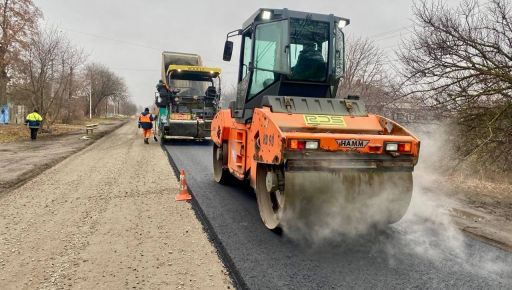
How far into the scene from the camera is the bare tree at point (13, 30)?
21219mm

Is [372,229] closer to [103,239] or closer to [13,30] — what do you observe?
[103,239]

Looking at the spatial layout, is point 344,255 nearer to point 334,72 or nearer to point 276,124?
point 276,124

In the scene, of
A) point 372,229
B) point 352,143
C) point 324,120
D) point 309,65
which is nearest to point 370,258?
point 372,229

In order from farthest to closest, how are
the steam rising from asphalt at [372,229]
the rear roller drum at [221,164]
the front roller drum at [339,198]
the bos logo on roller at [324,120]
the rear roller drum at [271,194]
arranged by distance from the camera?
the rear roller drum at [221,164], the bos logo on roller at [324,120], the rear roller drum at [271,194], the front roller drum at [339,198], the steam rising from asphalt at [372,229]

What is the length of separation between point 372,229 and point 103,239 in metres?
3.18

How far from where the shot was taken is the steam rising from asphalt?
3.90 m

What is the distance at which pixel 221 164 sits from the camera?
24.5 ft

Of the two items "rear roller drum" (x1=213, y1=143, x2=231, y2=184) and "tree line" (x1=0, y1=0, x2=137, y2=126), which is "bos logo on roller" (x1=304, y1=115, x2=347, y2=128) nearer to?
"rear roller drum" (x1=213, y1=143, x2=231, y2=184)

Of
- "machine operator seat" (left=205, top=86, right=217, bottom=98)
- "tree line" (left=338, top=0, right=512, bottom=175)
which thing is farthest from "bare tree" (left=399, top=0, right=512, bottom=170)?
"machine operator seat" (left=205, top=86, right=217, bottom=98)

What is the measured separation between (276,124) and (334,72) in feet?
5.46

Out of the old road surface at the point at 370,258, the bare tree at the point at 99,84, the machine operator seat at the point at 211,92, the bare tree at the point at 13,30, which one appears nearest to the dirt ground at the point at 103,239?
the old road surface at the point at 370,258

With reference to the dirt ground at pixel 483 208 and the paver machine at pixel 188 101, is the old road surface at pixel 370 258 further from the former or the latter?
the paver machine at pixel 188 101

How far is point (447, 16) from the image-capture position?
7711 mm

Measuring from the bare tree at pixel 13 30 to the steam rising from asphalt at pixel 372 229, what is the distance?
21228 mm
